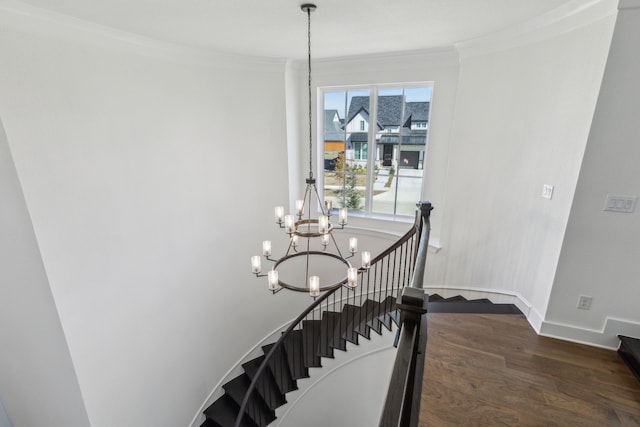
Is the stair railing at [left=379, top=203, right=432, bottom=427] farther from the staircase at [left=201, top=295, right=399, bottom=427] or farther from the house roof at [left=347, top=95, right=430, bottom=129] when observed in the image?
the house roof at [left=347, top=95, right=430, bottom=129]

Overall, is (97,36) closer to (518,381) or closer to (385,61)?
(385,61)

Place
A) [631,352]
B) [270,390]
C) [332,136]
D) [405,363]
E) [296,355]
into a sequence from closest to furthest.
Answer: [405,363] → [631,352] → [270,390] → [296,355] → [332,136]

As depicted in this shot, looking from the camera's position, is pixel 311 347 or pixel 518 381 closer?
pixel 518 381

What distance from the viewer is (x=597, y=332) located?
249cm

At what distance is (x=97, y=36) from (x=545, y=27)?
12.8 ft

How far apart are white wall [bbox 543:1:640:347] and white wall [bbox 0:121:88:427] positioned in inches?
159

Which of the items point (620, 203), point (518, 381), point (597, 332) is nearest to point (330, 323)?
point (518, 381)

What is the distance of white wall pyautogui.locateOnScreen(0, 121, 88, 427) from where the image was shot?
2187 millimetres

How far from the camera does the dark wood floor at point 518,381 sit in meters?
1.89

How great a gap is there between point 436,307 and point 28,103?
375 cm

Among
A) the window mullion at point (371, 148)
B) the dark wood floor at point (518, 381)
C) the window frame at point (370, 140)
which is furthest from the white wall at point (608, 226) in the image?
the window mullion at point (371, 148)

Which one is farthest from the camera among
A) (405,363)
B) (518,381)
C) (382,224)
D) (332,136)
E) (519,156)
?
(332,136)

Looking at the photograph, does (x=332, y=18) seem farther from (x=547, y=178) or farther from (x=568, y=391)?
(x=568, y=391)

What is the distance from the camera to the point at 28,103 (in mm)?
2170
